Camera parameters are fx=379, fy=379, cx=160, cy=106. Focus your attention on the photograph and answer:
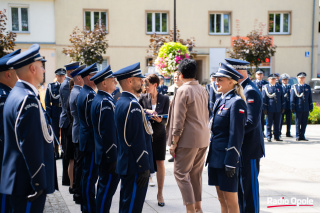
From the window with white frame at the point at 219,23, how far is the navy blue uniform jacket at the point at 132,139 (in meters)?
24.6

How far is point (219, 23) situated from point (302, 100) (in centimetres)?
1629

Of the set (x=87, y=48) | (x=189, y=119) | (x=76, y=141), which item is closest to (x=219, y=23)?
(x=87, y=48)

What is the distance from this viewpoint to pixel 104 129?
15.7ft

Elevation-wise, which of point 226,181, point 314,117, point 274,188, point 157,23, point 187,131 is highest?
point 157,23

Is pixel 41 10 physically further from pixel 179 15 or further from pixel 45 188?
pixel 45 188

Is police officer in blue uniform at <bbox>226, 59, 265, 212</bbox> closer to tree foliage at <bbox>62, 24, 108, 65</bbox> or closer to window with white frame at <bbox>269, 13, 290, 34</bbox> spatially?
tree foliage at <bbox>62, 24, 108, 65</bbox>

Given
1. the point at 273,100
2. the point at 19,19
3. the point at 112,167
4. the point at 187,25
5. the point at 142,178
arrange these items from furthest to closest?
1. the point at 187,25
2. the point at 19,19
3. the point at 273,100
4. the point at 112,167
5. the point at 142,178

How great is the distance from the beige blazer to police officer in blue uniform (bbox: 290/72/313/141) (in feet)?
27.2

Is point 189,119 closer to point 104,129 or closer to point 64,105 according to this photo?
point 104,129

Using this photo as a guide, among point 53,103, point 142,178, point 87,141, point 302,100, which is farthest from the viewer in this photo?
point 302,100

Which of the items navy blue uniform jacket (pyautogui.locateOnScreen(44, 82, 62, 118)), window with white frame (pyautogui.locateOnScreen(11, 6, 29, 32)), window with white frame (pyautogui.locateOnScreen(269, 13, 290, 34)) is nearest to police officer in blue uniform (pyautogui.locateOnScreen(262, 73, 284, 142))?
navy blue uniform jacket (pyautogui.locateOnScreen(44, 82, 62, 118))

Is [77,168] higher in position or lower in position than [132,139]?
lower

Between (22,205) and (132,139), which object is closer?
(22,205)

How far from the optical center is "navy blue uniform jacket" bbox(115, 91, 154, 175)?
161 inches
